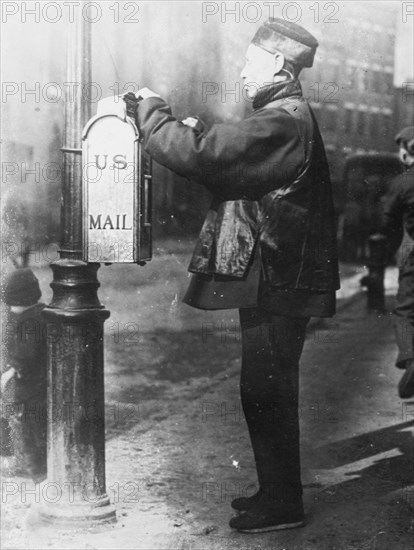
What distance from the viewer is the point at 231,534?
147 inches

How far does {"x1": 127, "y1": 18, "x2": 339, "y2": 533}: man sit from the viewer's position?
3.49m

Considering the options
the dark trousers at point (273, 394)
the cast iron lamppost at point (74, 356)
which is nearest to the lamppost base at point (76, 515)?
the cast iron lamppost at point (74, 356)

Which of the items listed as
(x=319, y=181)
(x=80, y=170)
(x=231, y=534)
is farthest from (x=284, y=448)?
(x=80, y=170)

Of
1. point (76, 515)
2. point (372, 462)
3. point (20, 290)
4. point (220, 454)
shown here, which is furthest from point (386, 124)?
point (76, 515)

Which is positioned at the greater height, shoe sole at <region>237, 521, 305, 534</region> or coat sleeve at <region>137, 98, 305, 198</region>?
coat sleeve at <region>137, 98, 305, 198</region>

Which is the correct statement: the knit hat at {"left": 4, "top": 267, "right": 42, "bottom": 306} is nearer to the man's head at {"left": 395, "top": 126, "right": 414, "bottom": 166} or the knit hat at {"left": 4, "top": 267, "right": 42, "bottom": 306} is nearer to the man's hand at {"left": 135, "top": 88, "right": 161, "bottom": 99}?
the man's hand at {"left": 135, "top": 88, "right": 161, "bottom": 99}

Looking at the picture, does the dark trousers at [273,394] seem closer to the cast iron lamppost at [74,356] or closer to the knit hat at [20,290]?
the cast iron lamppost at [74,356]

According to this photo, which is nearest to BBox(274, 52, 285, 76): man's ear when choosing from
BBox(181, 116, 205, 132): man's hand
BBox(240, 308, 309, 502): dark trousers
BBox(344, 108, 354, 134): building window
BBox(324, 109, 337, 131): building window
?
BBox(181, 116, 205, 132): man's hand

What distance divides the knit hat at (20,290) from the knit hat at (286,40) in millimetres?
1863

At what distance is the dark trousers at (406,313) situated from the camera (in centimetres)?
639

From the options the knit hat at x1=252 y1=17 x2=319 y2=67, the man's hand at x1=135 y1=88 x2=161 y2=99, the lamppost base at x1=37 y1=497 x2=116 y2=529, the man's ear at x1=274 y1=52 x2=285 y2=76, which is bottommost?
the lamppost base at x1=37 y1=497 x2=116 y2=529

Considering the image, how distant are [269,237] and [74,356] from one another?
Answer: 96cm

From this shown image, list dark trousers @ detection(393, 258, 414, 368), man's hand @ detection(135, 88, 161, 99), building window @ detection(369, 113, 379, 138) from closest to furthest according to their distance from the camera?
man's hand @ detection(135, 88, 161, 99)
dark trousers @ detection(393, 258, 414, 368)
building window @ detection(369, 113, 379, 138)

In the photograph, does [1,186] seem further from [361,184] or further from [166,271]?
[361,184]
